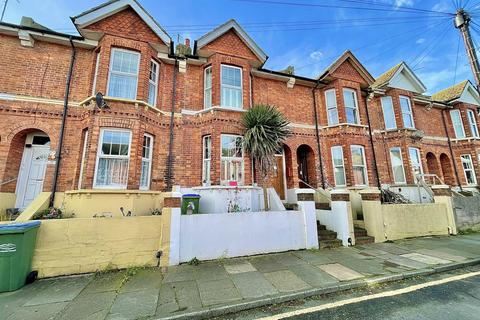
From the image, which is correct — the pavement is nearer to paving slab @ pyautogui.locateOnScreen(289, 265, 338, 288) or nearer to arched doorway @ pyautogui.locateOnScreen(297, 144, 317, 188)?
paving slab @ pyautogui.locateOnScreen(289, 265, 338, 288)

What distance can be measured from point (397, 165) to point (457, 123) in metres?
7.67

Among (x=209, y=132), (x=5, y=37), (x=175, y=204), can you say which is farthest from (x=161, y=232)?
(x=5, y=37)

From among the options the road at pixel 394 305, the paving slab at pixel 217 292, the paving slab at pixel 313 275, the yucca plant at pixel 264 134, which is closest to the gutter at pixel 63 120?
the paving slab at pixel 217 292

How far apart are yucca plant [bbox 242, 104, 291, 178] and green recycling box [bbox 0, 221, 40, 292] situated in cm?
647

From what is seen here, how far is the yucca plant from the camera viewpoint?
7.73 metres

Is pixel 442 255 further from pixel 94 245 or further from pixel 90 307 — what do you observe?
pixel 94 245

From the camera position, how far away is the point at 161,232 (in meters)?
5.81

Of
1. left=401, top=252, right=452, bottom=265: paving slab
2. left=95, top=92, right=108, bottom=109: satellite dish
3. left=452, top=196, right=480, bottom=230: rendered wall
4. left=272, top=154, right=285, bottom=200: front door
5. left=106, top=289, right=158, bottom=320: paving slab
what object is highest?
left=95, top=92, right=108, bottom=109: satellite dish

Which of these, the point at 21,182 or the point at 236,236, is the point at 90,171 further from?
the point at 236,236

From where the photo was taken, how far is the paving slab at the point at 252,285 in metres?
4.04

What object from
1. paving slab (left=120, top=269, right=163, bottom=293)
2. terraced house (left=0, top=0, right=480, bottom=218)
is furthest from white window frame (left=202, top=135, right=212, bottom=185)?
paving slab (left=120, top=269, right=163, bottom=293)

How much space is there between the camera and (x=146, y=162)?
8422mm

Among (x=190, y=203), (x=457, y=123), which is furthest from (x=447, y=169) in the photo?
(x=190, y=203)

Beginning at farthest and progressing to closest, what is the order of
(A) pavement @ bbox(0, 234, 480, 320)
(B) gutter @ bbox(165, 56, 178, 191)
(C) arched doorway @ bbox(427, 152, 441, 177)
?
(C) arched doorway @ bbox(427, 152, 441, 177) → (B) gutter @ bbox(165, 56, 178, 191) → (A) pavement @ bbox(0, 234, 480, 320)
